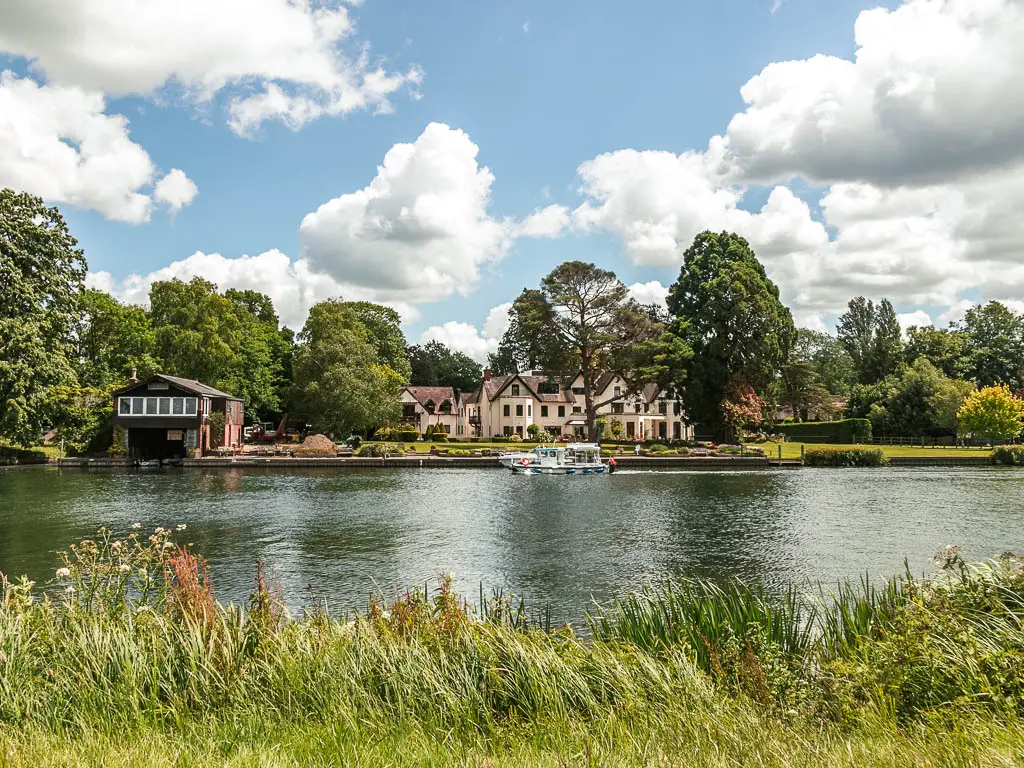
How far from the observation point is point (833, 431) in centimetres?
6800

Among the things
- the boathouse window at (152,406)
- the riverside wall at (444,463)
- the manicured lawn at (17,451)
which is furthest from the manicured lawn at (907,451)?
the manicured lawn at (17,451)

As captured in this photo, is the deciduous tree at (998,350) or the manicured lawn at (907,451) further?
the deciduous tree at (998,350)

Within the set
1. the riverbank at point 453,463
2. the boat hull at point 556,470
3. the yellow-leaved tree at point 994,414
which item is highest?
the yellow-leaved tree at point 994,414

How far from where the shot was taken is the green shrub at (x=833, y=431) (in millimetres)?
66000

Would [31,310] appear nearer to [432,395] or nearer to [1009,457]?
[432,395]

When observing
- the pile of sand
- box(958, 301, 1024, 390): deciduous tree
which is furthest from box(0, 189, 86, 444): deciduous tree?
box(958, 301, 1024, 390): deciduous tree

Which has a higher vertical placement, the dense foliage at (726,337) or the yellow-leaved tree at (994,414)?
the dense foliage at (726,337)

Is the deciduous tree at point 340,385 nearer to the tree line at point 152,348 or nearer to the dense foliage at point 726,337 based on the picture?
the tree line at point 152,348

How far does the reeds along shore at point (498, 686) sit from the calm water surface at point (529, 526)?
13.4 feet

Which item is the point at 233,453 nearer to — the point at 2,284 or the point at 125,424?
the point at 125,424

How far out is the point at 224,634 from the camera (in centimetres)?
728

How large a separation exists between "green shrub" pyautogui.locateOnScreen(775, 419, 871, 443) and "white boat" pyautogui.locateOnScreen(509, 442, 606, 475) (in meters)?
28.5

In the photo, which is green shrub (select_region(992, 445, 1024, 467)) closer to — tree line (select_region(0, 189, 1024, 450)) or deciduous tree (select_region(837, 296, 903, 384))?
tree line (select_region(0, 189, 1024, 450))

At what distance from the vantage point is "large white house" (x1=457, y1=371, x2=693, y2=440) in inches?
2963
